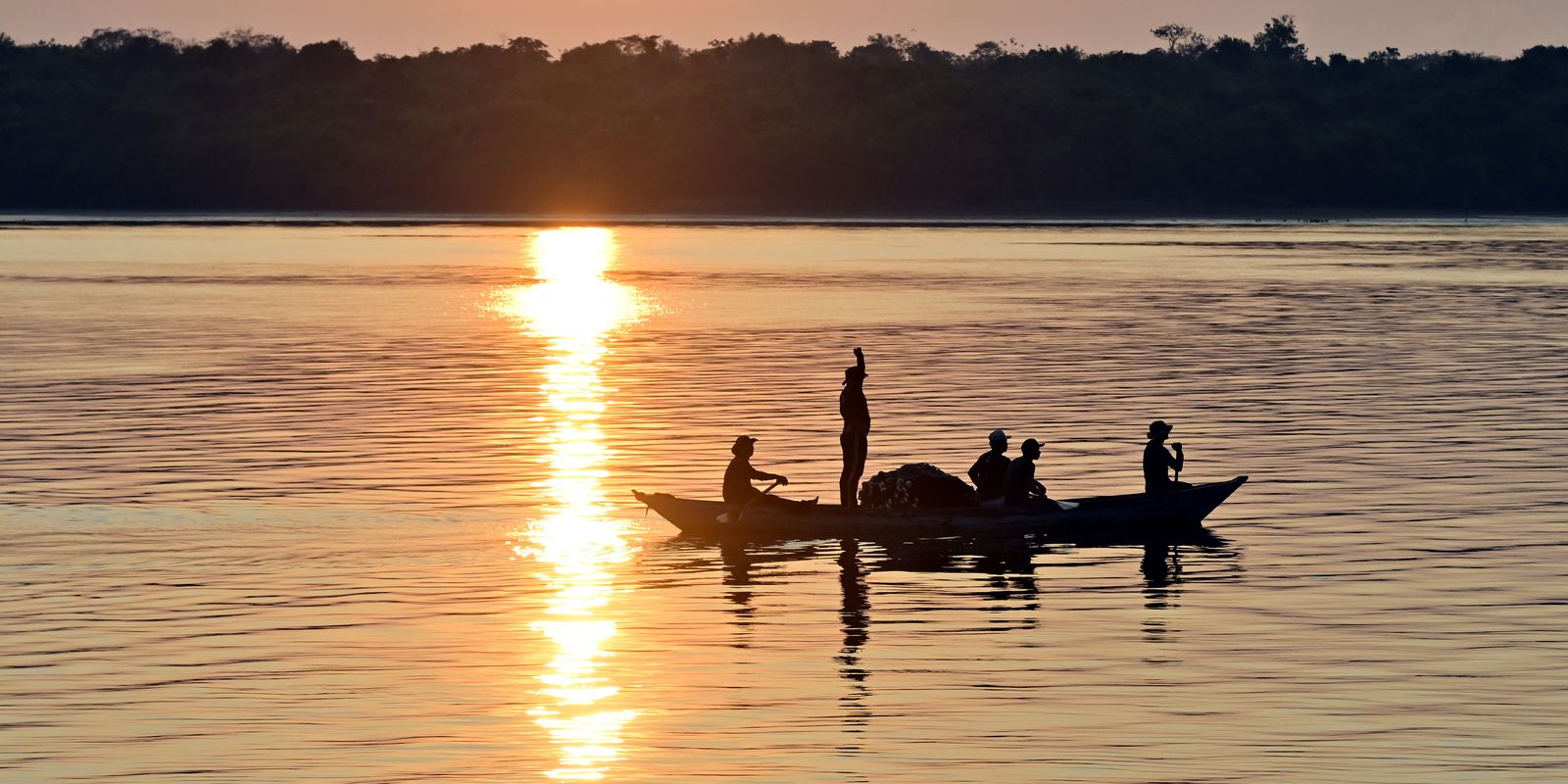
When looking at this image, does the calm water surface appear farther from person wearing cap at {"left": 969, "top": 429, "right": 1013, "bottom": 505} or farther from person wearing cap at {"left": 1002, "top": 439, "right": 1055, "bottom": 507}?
person wearing cap at {"left": 969, "top": 429, "right": 1013, "bottom": 505}

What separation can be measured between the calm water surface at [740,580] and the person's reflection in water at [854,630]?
0.07 metres

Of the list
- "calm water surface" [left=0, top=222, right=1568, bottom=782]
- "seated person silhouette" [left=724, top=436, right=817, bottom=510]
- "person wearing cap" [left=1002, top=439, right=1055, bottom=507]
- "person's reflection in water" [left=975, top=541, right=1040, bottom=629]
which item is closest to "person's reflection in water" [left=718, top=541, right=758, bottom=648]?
"calm water surface" [left=0, top=222, right=1568, bottom=782]

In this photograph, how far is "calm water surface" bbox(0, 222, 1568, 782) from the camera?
20.8m

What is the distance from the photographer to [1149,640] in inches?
998

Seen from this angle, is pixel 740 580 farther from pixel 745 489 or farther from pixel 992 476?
pixel 992 476

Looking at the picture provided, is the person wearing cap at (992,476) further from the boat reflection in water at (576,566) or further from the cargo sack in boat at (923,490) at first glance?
the boat reflection in water at (576,566)

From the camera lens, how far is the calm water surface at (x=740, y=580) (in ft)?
68.1

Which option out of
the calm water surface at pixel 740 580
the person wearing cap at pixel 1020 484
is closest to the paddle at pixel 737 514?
the calm water surface at pixel 740 580

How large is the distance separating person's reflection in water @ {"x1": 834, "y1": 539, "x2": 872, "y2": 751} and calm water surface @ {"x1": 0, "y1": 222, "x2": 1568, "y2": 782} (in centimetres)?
7

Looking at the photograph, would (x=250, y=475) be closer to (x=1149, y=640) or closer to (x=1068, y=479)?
(x=1068, y=479)

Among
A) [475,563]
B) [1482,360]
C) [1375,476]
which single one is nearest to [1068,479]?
[1375,476]

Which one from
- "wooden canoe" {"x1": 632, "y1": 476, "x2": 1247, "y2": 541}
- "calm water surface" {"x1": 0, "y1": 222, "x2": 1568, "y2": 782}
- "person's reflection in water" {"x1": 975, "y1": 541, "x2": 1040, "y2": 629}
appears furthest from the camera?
"wooden canoe" {"x1": 632, "y1": 476, "x2": 1247, "y2": 541}

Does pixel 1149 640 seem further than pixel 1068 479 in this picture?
No

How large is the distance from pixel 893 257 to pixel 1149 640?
136m
